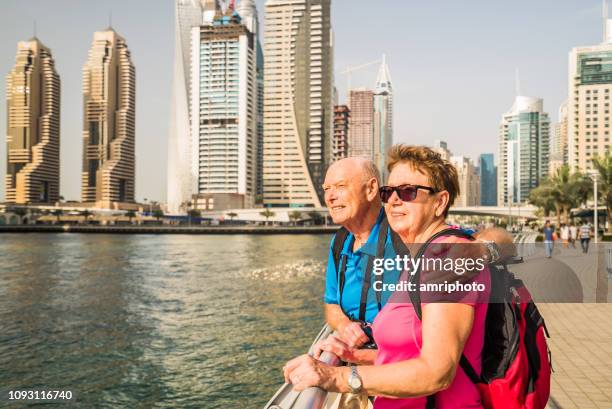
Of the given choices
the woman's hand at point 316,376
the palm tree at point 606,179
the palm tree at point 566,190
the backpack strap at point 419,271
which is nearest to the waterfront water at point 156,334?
the woman's hand at point 316,376

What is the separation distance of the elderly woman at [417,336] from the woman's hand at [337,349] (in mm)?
500

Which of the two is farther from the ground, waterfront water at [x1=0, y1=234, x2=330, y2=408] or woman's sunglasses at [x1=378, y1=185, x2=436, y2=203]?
woman's sunglasses at [x1=378, y1=185, x2=436, y2=203]

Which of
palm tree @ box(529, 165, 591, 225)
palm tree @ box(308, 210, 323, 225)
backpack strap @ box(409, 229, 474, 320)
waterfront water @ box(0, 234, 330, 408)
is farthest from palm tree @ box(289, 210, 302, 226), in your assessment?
backpack strap @ box(409, 229, 474, 320)

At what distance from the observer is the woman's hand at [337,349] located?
2.62 m

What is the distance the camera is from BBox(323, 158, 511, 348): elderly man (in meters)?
3.27

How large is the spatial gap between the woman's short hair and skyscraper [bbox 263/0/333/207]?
16244 centimetres

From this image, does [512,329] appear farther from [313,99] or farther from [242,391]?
[313,99]

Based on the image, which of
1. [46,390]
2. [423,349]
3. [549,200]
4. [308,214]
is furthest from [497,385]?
[308,214]

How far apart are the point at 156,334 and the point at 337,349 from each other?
53.3ft

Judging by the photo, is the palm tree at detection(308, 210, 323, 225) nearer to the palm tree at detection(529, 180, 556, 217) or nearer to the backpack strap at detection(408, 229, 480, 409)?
the palm tree at detection(529, 180, 556, 217)

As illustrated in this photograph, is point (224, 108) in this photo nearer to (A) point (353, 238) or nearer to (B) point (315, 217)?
(B) point (315, 217)

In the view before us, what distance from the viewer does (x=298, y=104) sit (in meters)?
172

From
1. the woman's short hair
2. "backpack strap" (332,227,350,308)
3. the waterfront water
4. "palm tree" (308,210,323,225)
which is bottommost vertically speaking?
"palm tree" (308,210,323,225)

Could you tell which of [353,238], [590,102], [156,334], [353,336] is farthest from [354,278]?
[590,102]
